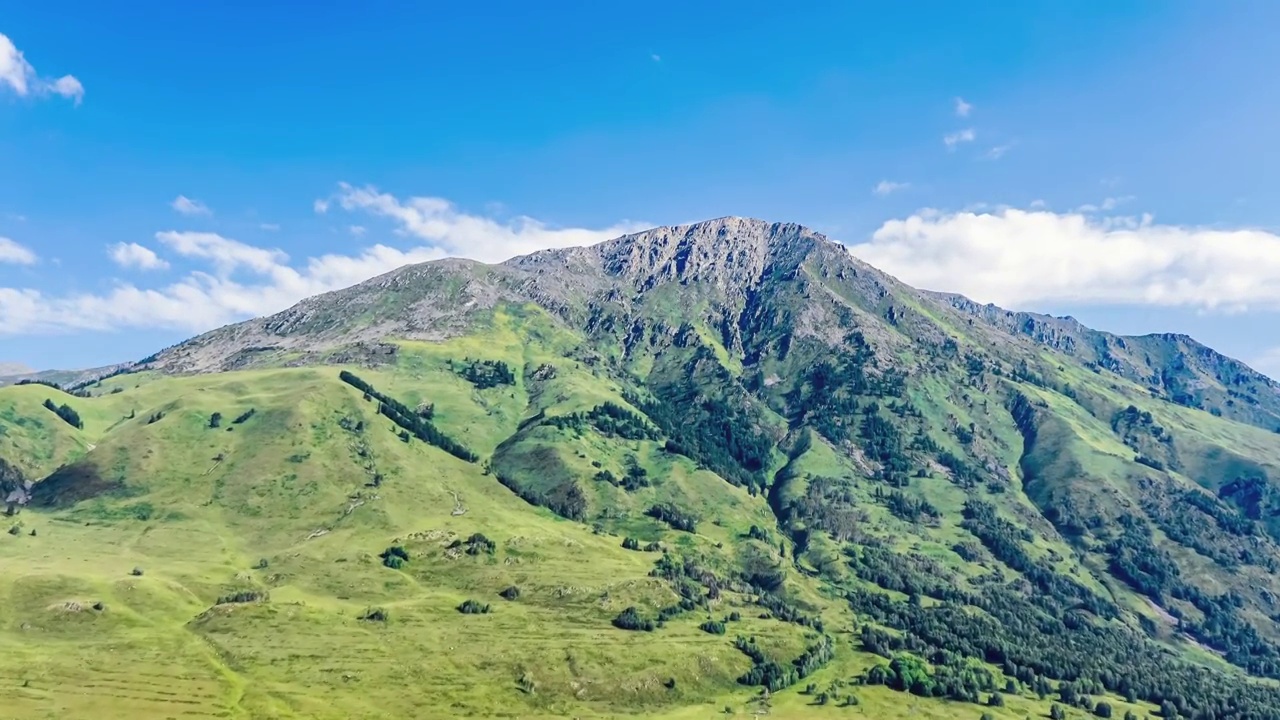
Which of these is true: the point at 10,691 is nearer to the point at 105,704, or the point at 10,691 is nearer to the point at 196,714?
the point at 105,704

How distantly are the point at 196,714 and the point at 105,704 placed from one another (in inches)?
854

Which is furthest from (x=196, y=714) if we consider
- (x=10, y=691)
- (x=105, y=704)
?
(x=10, y=691)

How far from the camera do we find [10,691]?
650 ft

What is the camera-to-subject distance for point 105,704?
198m

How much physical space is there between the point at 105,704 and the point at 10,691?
76.1ft
